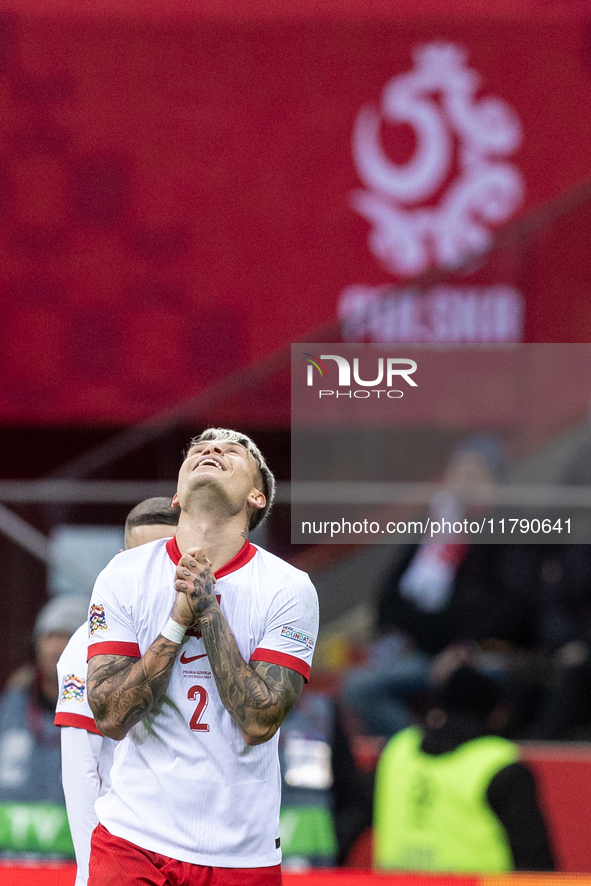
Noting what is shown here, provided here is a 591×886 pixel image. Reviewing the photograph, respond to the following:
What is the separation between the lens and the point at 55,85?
17.5 ft

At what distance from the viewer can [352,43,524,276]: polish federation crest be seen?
5168 millimetres

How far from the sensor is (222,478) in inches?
74.2

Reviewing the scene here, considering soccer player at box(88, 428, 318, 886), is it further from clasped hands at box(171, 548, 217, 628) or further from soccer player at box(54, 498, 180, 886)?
soccer player at box(54, 498, 180, 886)

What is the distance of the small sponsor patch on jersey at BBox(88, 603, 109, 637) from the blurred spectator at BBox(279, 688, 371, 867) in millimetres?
1707

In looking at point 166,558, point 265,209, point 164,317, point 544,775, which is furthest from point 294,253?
point 166,558

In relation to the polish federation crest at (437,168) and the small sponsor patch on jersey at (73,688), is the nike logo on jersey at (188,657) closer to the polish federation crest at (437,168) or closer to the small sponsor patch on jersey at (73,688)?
the small sponsor patch on jersey at (73,688)

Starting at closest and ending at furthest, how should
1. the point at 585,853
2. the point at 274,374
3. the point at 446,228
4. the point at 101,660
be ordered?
the point at 101,660
the point at 585,853
the point at 274,374
the point at 446,228

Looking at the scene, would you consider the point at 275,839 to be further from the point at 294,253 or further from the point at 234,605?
the point at 294,253

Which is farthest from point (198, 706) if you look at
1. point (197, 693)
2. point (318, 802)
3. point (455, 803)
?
point (318, 802)

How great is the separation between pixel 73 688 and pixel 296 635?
55 cm

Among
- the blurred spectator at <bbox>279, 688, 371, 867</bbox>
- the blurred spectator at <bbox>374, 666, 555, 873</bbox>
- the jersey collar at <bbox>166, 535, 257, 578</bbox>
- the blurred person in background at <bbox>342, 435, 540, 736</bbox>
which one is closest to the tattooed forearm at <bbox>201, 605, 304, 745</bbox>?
the jersey collar at <bbox>166, 535, 257, 578</bbox>

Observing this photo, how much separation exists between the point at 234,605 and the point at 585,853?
7.43 feet

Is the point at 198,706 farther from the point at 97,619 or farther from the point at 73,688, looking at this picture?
the point at 73,688

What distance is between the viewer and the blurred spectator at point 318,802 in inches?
136
